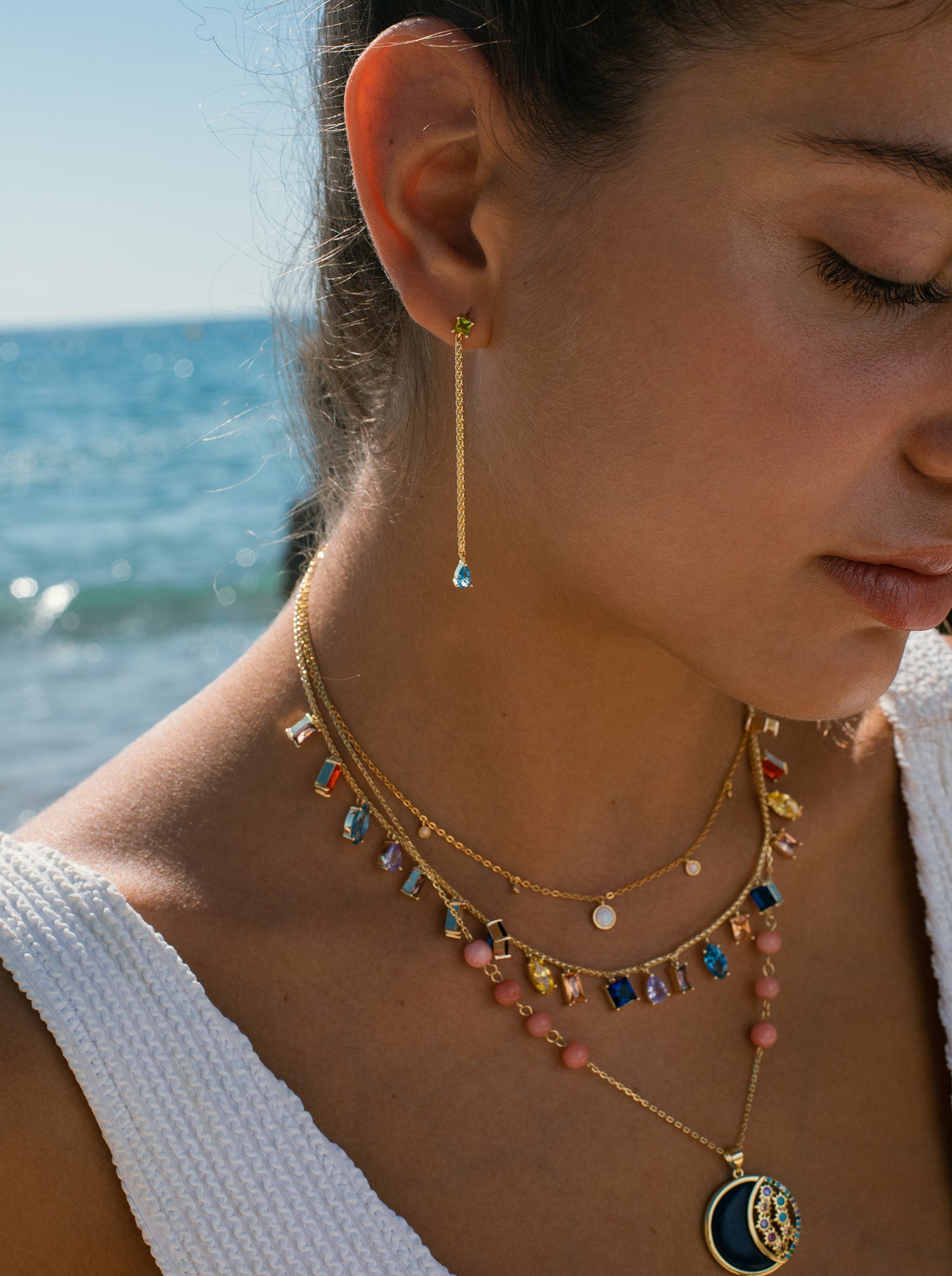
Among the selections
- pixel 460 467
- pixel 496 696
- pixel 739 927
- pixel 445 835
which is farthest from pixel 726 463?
pixel 739 927

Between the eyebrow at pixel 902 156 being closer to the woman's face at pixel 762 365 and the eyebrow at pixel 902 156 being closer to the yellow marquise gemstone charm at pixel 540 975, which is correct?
the woman's face at pixel 762 365

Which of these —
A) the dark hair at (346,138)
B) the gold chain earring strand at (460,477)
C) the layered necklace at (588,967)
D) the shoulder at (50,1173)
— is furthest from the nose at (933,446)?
the shoulder at (50,1173)

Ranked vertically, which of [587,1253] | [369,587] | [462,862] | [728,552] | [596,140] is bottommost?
[587,1253]

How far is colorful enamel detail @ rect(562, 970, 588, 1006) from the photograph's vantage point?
1.37 m

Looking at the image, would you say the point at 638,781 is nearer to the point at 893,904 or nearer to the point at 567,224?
the point at 893,904

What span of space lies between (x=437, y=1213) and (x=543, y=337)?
884mm

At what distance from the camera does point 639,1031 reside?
1.38 meters

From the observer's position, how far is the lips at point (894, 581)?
43.0 inches

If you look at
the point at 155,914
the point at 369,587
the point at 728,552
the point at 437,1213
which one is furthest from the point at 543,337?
the point at 437,1213

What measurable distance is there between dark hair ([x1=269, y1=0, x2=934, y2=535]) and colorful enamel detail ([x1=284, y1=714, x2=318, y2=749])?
33 centimetres

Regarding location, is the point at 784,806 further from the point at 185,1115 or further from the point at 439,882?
the point at 185,1115

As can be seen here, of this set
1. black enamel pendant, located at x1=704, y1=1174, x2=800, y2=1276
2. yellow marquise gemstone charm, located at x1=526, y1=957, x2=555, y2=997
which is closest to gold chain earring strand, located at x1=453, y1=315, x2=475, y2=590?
yellow marquise gemstone charm, located at x1=526, y1=957, x2=555, y2=997

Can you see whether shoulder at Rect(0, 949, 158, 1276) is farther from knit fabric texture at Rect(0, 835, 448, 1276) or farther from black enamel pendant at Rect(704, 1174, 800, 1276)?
black enamel pendant at Rect(704, 1174, 800, 1276)

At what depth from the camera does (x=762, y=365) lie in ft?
3.31
